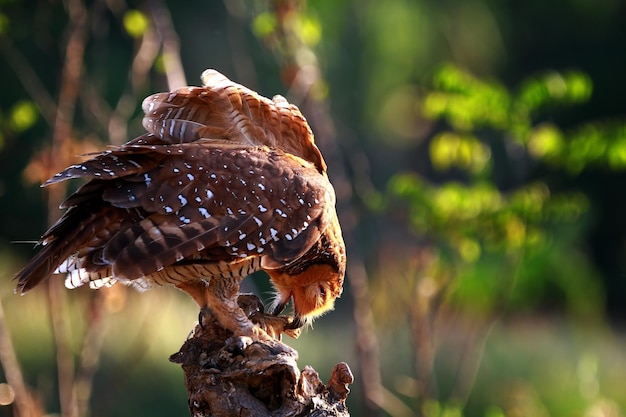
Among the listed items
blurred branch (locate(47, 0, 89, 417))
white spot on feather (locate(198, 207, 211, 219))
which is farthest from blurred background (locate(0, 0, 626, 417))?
white spot on feather (locate(198, 207, 211, 219))

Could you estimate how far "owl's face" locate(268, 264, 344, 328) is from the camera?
463 centimetres

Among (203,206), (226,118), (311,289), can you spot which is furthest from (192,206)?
(311,289)

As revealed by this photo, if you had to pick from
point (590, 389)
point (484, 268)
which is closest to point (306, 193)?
point (590, 389)

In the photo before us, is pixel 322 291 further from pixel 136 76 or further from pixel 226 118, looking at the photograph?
pixel 136 76

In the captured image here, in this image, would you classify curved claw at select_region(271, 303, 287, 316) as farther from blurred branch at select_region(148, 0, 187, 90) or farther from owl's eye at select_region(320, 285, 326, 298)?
blurred branch at select_region(148, 0, 187, 90)

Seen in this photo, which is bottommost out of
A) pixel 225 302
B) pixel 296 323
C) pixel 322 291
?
pixel 296 323

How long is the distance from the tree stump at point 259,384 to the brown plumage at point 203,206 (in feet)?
0.62

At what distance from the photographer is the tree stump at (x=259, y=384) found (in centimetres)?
369

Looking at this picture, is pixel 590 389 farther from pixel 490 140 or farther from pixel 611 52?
pixel 611 52

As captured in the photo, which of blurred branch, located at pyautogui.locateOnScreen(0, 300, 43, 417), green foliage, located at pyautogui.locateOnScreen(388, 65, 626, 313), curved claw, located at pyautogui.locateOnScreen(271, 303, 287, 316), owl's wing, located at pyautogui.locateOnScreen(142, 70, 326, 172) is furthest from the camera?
green foliage, located at pyautogui.locateOnScreen(388, 65, 626, 313)

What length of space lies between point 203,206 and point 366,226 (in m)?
11.2

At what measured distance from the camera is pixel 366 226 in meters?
15.1

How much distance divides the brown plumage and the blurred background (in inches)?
30.5

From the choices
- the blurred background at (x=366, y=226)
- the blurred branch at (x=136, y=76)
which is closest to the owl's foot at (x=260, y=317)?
the blurred background at (x=366, y=226)
